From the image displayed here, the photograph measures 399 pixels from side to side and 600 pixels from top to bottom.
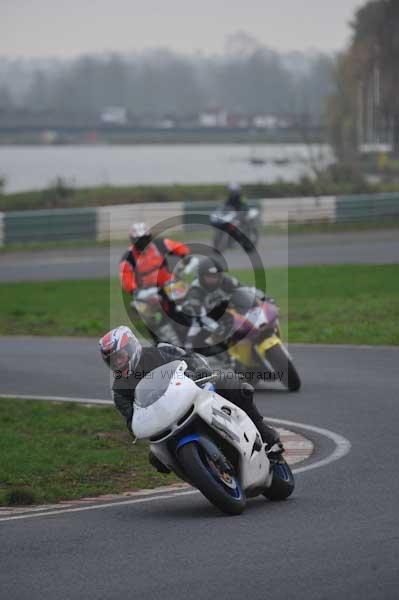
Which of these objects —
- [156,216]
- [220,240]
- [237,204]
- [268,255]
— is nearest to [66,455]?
[268,255]

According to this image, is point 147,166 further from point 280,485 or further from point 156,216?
point 280,485

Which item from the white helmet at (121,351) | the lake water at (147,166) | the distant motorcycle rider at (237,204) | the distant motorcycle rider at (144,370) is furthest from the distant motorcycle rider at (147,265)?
the lake water at (147,166)

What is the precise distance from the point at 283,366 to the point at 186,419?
5.23 metres

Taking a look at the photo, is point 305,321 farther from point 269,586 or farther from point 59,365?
point 269,586

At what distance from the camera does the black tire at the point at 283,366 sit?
12.9 m

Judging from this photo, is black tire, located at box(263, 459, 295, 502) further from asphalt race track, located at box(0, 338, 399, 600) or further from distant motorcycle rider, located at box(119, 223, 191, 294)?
distant motorcycle rider, located at box(119, 223, 191, 294)

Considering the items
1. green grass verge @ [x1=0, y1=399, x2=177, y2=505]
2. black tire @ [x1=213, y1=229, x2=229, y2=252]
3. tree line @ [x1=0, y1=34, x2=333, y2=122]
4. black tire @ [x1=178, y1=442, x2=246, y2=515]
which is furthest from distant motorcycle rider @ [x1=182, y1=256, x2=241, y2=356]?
tree line @ [x1=0, y1=34, x2=333, y2=122]

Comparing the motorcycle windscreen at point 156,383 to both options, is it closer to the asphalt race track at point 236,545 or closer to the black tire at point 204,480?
the black tire at point 204,480

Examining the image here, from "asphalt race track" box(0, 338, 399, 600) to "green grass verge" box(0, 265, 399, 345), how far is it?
21.5 feet

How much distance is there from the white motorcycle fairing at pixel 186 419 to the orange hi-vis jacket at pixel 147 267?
7.39m

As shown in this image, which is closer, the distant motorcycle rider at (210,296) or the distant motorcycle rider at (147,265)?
the distant motorcycle rider at (210,296)

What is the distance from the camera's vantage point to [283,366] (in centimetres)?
1296

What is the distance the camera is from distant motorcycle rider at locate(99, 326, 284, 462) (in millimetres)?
8180

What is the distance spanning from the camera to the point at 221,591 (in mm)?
6000
